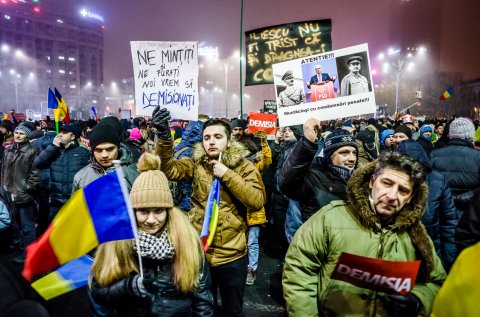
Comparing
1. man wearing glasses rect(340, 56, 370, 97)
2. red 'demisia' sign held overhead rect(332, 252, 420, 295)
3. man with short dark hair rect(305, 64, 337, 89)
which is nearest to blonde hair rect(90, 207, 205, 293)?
red 'demisia' sign held overhead rect(332, 252, 420, 295)

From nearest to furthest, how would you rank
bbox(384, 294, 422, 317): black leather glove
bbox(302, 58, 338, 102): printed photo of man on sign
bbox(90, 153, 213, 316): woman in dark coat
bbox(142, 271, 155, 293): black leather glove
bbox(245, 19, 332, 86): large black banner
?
bbox(384, 294, 422, 317): black leather glove → bbox(142, 271, 155, 293): black leather glove → bbox(90, 153, 213, 316): woman in dark coat → bbox(302, 58, 338, 102): printed photo of man on sign → bbox(245, 19, 332, 86): large black banner

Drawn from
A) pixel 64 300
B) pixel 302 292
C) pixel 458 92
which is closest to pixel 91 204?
pixel 302 292

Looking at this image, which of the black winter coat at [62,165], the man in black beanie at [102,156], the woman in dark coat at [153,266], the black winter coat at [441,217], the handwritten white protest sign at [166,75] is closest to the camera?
the woman in dark coat at [153,266]


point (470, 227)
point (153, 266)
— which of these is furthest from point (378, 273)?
point (153, 266)

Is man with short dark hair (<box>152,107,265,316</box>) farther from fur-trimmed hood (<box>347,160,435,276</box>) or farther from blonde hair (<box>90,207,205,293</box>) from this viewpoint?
fur-trimmed hood (<box>347,160,435,276</box>)

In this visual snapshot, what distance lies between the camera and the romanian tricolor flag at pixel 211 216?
11.5 feet

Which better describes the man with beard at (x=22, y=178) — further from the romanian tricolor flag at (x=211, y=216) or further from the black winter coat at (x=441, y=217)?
the black winter coat at (x=441, y=217)

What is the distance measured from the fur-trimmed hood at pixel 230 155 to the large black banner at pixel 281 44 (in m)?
1.92

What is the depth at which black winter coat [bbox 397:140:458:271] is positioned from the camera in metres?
3.87

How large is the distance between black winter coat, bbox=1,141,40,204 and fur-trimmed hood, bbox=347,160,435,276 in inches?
241

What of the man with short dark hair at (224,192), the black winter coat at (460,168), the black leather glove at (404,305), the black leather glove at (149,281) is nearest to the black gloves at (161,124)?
the man with short dark hair at (224,192)

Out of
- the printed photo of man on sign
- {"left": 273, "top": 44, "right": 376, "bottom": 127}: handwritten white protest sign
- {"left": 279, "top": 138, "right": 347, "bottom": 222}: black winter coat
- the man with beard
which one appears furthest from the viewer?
the man with beard

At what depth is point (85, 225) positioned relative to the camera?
2.27 metres

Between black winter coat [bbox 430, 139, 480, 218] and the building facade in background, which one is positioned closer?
black winter coat [bbox 430, 139, 480, 218]
